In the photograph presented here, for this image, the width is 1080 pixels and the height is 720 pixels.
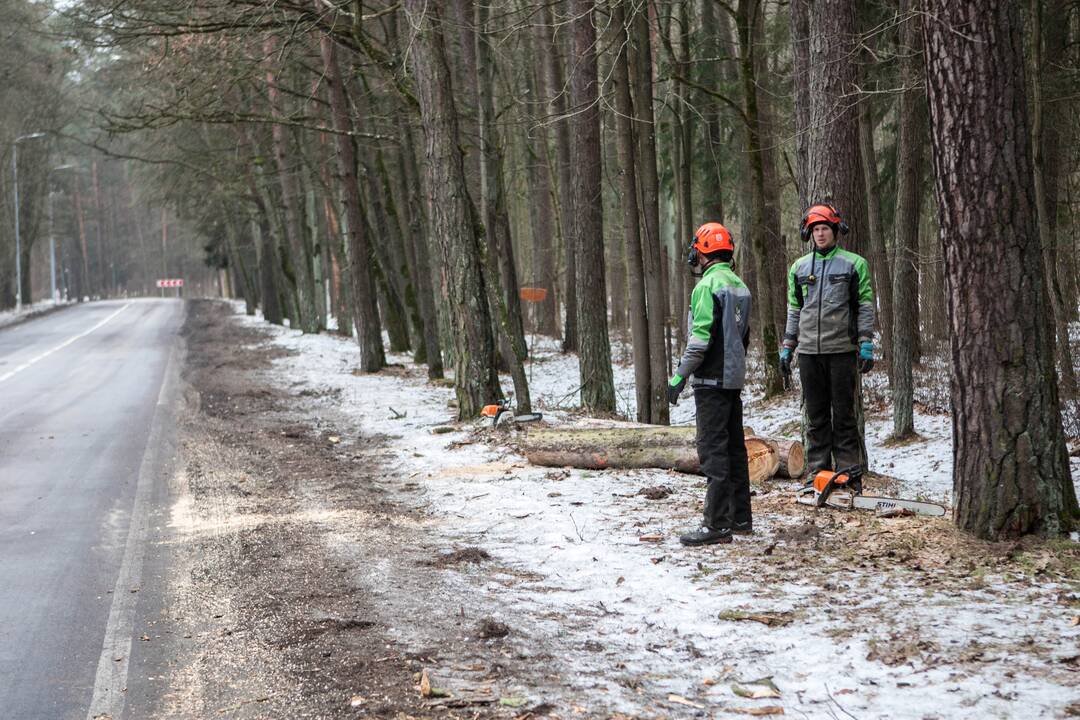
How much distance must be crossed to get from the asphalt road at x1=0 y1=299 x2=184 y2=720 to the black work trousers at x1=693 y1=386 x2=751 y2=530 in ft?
12.3

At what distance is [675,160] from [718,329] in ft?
43.3

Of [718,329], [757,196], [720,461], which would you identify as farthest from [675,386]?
[757,196]

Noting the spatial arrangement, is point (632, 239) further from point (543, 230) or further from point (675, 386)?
point (543, 230)

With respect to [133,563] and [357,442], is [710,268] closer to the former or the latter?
[133,563]

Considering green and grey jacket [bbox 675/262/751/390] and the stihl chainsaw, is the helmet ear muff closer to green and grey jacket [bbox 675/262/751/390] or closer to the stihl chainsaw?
green and grey jacket [bbox 675/262/751/390]

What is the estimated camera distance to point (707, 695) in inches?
187

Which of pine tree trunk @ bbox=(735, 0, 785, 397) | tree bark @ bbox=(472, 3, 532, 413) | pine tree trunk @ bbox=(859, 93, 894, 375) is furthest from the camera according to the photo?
pine tree trunk @ bbox=(735, 0, 785, 397)

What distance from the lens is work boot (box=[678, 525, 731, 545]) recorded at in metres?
7.18

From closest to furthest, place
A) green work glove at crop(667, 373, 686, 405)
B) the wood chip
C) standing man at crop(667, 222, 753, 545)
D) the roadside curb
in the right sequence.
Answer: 1. the wood chip
2. green work glove at crop(667, 373, 686, 405)
3. standing man at crop(667, 222, 753, 545)
4. the roadside curb

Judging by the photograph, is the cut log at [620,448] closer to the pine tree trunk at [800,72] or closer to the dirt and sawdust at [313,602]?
the dirt and sawdust at [313,602]

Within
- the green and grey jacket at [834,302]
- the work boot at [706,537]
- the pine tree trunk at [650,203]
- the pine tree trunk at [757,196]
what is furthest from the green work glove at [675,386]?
the pine tree trunk at [757,196]

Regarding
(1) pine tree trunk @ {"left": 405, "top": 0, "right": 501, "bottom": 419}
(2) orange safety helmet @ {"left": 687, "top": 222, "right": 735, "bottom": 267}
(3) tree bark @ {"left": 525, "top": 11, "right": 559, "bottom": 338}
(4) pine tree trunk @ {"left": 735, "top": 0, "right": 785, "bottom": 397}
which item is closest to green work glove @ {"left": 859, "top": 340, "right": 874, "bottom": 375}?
(2) orange safety helmet @ {"left": 687, "top": 222, "right": 735, "bottom": 267}

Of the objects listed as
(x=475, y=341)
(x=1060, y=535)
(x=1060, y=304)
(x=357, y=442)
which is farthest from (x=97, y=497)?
(x=1060, y=304)

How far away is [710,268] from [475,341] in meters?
6.60
